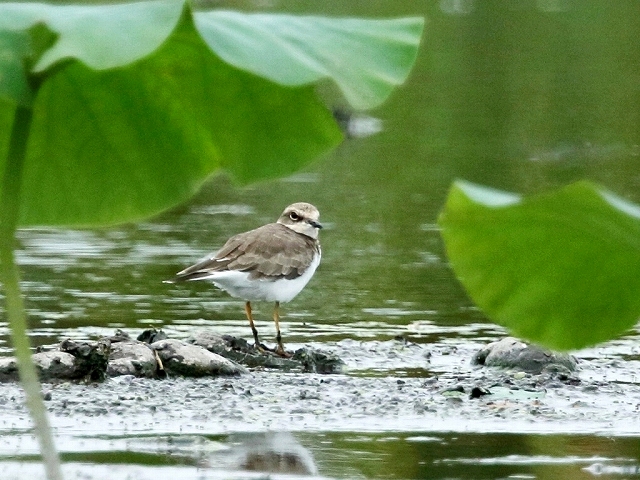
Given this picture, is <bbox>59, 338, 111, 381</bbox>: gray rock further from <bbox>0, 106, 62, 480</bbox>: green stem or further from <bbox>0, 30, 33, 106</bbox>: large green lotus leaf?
<bbox>0, 30, 33, 106</bbox>: large green lotus leaf

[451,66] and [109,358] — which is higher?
[451,66]

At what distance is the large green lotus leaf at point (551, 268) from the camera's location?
6.44 feet

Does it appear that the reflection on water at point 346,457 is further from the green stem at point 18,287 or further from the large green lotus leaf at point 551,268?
the large green lotus leaf at point 551,268

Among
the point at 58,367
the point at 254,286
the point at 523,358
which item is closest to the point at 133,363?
the point at 58,367

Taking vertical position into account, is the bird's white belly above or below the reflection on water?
above

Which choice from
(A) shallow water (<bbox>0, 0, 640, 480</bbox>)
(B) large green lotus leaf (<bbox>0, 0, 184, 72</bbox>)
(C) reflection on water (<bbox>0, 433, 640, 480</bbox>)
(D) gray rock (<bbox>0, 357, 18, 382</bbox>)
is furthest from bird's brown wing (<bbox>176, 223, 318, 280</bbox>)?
(B) large green lotus leaf (<bbox>0, 0, 184, 72</bbox>)

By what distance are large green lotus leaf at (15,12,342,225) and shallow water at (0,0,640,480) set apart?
7.91ft

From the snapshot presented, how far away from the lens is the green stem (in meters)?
2.37

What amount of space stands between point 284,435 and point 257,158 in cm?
331

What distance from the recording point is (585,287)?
7.36 feet

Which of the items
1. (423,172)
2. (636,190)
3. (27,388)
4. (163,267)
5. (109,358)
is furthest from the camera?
(423,172)

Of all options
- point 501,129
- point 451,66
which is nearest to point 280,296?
point 501,129

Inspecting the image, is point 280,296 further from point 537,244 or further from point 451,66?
point 451,66

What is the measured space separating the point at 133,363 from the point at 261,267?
1867 mm
